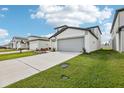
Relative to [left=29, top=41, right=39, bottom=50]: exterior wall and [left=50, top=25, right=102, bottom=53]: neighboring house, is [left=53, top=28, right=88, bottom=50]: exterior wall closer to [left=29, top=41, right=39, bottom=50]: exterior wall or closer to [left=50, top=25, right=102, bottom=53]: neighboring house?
[left=50, top=25, right=102, bottom=53]: neighboring house

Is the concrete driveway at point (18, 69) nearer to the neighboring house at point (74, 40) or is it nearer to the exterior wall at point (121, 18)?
the neighboring house at point (74, 40)

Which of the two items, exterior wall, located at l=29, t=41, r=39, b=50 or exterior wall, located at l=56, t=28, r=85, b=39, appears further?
exterior wall, located at l=29, t=41, r=39, b=50

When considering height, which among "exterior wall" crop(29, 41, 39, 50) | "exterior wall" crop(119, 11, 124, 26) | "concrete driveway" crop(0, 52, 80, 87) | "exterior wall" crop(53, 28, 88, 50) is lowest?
"concrete driveway" crop(0, 52, 80, 87)

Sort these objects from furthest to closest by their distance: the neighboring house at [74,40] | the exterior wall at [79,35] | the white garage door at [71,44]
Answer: the white garage door at [71,44] → the neighboring house at [74,40] → the exterior wall at [79,35]

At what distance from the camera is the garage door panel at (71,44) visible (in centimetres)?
1599

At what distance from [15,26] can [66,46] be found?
22.6ft

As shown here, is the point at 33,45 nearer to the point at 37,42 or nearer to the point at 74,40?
the point at 37,42

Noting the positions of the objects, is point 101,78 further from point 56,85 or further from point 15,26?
point 15,26

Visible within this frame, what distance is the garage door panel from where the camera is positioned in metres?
16.0

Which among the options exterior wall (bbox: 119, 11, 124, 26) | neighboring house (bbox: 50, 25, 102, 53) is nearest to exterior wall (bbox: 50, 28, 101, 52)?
neighboring house (bbox: 50, 25, 102, 53)

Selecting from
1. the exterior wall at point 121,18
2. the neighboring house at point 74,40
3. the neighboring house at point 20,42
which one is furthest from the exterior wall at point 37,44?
the exterior wall at point 121,18

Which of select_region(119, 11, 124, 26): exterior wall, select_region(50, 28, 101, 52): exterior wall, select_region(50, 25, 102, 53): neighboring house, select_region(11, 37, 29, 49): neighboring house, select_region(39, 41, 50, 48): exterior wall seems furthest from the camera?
select_region(11, 37, 29, 49): neighboring house
